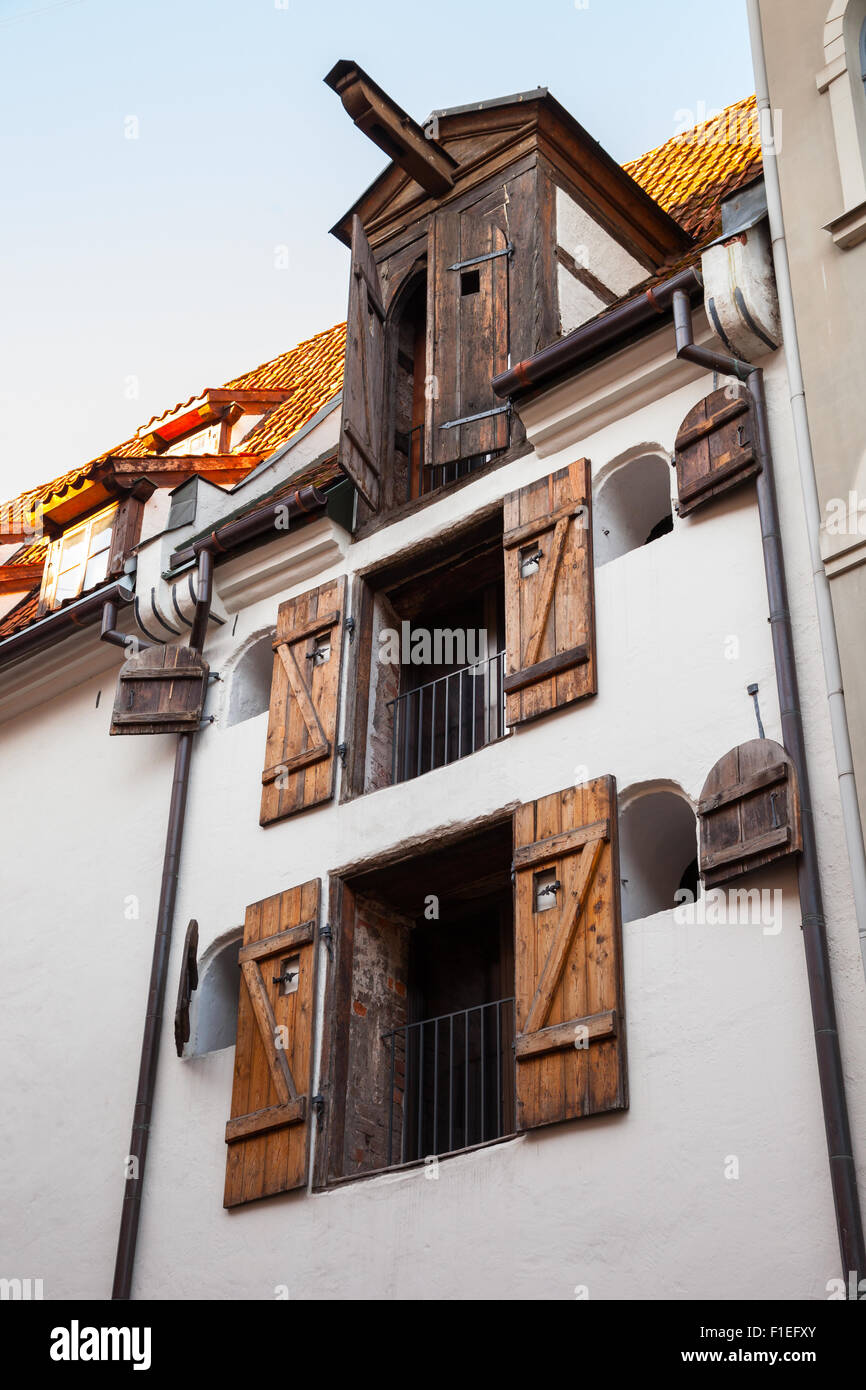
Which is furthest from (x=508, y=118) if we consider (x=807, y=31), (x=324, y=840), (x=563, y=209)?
(x=324, y=840)

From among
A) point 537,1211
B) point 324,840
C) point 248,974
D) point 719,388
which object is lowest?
point 537,1211

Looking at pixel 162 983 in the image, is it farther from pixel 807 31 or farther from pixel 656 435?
pixel 807 31

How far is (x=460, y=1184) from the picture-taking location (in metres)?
9.95

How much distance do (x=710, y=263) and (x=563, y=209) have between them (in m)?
3.46

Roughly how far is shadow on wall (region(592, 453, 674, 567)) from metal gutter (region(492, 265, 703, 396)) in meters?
0.87

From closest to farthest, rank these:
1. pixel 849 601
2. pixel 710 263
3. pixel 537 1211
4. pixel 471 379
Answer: pixel 849 601, pixel 537 1211, pixel 710 263, pixel 471 379

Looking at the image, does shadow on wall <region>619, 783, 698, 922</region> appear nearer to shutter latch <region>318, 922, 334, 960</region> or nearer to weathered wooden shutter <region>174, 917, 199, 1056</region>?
shutter latch <region>318, 922, 334, 960</region>

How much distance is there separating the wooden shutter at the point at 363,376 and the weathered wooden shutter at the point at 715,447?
303 centimetres

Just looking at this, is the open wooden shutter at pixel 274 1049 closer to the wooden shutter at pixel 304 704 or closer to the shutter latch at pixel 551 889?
the wooden shutter at pixel 304 704

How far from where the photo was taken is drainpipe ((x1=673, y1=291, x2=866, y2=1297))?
8039 mm

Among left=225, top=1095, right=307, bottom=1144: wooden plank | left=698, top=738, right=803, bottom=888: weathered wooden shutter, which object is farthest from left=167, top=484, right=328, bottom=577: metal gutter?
left=698, top=738, right=803, bottom=888: weathered wooden shutter

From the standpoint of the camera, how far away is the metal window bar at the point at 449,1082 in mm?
11320

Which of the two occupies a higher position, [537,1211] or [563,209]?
[563,209]

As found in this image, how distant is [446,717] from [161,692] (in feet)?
8.68
